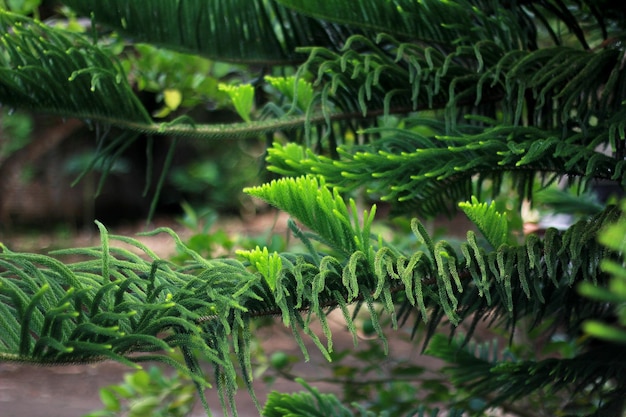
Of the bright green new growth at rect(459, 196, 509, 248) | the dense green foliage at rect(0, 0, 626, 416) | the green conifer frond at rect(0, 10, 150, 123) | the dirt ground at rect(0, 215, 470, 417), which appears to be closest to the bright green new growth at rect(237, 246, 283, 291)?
the dense green foliage at rect(0, 0, 626, 416)

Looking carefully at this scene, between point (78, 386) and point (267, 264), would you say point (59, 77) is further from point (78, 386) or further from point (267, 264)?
point (78, 386)

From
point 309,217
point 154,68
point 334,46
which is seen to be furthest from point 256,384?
point 309,217

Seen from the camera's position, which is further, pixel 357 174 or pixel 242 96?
pixel 242 96

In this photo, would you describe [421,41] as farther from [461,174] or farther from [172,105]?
[172,105]

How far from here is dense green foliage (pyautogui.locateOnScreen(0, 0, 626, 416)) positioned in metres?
0.41

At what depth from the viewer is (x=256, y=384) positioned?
2.32 m

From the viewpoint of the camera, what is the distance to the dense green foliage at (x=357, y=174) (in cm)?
41

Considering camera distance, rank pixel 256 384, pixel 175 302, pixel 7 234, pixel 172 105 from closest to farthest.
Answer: pixel 175 302
pixel 172 105
pixel 256 384
pixel 7 234

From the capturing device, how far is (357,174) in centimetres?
54

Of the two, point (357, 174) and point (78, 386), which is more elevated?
point (357, 174)

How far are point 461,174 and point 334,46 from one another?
7.9 inches

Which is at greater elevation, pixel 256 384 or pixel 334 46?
pixel 334 46

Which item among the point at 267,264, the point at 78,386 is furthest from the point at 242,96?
the point at 78,386

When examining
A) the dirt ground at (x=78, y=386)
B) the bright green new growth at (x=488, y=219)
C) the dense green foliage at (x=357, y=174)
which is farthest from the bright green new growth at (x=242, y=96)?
the dirt ground at (x=78, y=386)
